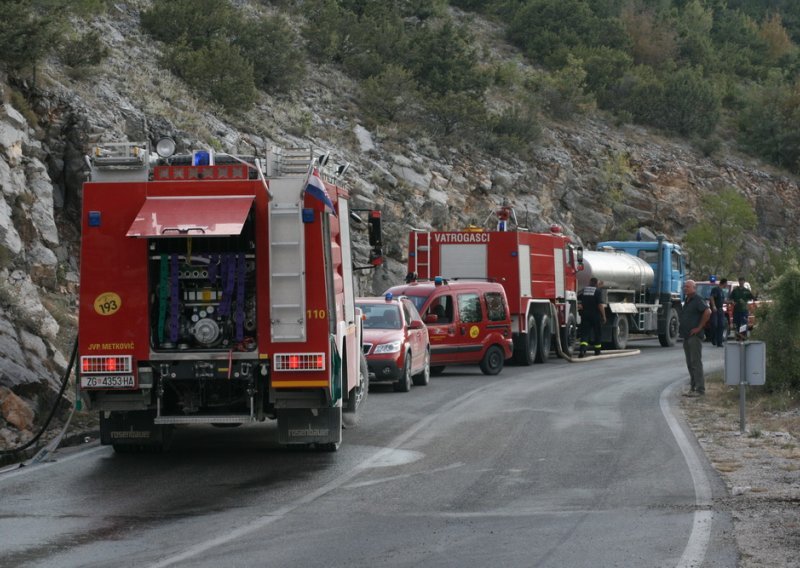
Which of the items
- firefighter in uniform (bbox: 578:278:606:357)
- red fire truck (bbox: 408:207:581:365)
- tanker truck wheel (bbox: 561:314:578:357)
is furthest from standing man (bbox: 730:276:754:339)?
red fire truck (bbox: 408:207:581:365)

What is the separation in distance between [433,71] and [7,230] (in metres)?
30.1

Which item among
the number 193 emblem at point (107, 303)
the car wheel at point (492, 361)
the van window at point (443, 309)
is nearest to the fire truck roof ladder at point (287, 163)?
the number 193 emblem at point (107, 303)

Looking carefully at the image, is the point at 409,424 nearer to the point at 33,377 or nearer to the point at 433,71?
the point at 33,377

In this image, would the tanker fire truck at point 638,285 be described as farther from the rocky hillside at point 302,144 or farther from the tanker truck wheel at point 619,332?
the rocky hillside at point 302,144

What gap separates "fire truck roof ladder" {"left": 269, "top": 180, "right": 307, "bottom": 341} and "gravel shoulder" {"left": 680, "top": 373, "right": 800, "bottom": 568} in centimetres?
428

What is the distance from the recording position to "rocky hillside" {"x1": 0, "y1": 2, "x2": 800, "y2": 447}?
63.7ft

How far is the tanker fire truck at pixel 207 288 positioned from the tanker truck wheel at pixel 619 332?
21.4 meters

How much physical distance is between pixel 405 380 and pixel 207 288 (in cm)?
884

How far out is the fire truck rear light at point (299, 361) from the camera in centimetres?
1184

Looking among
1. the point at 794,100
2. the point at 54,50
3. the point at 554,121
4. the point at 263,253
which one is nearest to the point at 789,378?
the point at 263,253

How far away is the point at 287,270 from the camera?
464 inches

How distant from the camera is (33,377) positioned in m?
15.2

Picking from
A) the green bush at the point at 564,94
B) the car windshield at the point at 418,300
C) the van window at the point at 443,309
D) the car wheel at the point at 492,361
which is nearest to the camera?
the car windshield at the point at 418,300

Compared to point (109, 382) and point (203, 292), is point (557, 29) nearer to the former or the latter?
point (203, 292)
